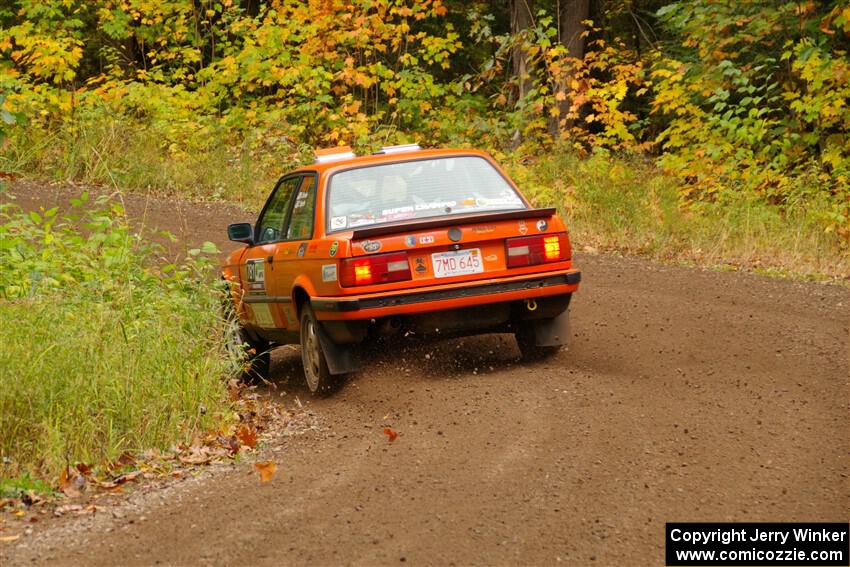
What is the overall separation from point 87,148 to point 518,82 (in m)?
8.02

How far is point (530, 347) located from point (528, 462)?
8.97 feet

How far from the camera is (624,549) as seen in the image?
4.66m

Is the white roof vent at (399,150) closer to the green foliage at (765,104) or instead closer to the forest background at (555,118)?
the forest background at (555,118)

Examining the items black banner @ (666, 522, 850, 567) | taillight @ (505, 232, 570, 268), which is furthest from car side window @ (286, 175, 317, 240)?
black banner @ (666, 522, 850, 567)

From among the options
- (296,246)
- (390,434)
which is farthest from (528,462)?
(296,246)

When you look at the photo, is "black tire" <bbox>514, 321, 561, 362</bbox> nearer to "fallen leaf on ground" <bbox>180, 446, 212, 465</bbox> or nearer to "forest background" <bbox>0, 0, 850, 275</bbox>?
"fallen leaf on ground" <bbox>180, 446, 212, 465</bbox>

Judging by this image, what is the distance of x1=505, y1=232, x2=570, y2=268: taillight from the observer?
7.97 meters

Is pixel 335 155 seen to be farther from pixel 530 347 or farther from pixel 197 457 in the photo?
pixel 197 457

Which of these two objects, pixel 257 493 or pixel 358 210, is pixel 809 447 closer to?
pixel 257 493

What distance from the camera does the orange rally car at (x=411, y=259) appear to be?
304 inches

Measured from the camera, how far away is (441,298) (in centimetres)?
777

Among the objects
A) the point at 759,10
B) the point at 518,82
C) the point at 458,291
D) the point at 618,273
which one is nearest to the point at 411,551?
the point at 458,291

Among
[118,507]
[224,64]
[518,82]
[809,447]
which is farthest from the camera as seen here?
[224,64]

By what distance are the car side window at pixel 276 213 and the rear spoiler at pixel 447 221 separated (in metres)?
1.54
